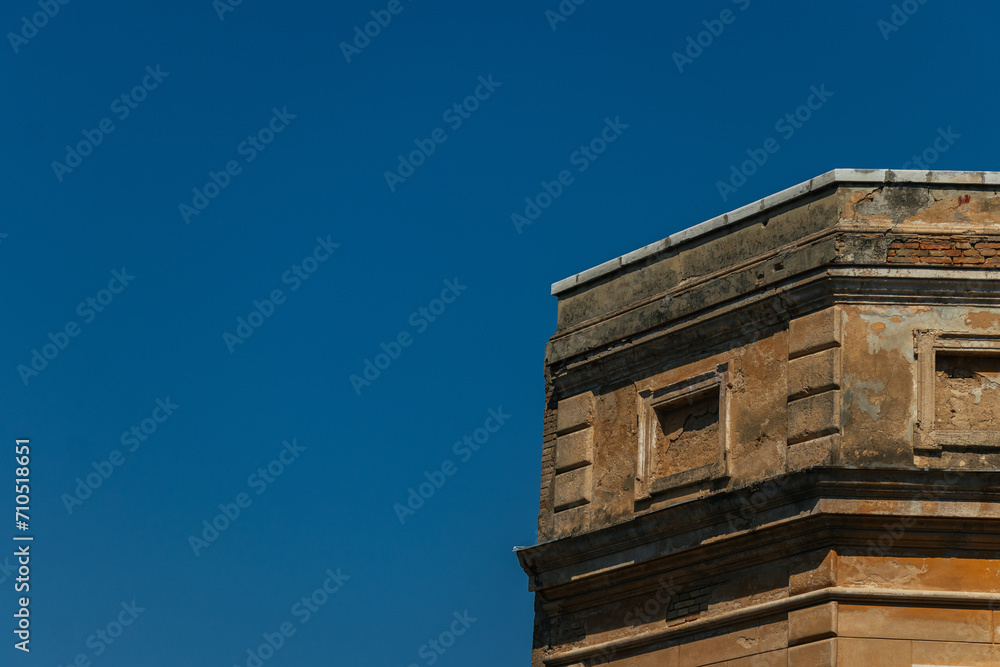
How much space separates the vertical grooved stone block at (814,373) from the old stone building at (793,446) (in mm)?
27

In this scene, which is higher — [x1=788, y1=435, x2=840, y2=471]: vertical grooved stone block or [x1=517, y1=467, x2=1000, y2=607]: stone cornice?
[x1=788, y1=435, x2=840, y2=471]: vertical grooved stone block

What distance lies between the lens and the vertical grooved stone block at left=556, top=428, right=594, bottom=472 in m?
19.1

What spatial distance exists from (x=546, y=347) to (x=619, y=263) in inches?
55.3

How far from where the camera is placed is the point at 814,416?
55.8 ft

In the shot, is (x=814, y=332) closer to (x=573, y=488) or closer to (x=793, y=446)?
(x=793, y=446)

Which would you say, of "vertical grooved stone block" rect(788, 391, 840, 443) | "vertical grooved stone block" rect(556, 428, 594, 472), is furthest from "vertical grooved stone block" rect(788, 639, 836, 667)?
"vertical grooved stone block" rect(556, 428, 594, 472)

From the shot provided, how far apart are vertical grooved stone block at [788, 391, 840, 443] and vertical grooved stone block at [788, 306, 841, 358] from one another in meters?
0.53

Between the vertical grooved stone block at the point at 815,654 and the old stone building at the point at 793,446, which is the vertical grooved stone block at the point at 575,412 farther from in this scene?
the vertical grooved stone block at the point at 815,654

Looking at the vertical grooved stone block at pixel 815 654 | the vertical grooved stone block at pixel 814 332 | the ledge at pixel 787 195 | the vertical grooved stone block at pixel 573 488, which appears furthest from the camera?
the vertical grooved stone block at pixel 573 488

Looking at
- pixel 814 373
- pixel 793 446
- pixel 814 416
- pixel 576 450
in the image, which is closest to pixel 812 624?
pixel 793 446

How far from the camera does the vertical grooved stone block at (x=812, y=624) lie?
1611 centimetres

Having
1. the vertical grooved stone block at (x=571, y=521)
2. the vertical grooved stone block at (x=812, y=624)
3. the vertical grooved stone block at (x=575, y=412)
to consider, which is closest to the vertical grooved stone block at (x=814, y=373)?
the vertical grooved stone block at (x=812, y=624)

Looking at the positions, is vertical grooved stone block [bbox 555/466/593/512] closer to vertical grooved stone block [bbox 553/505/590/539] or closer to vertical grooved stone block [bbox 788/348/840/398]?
vertical grooved stone block [bbox 553/505/590/539]

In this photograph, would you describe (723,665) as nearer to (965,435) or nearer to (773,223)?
(965,435)
